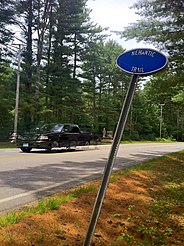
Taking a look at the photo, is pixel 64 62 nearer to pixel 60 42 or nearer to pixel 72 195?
pixel 60 42

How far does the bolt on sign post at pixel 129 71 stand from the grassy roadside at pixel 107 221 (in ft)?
2.53

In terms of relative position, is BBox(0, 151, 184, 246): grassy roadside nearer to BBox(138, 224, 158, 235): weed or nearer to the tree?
BBox(138, 224, 158, 235): weed

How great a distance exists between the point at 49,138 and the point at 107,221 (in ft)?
36.4

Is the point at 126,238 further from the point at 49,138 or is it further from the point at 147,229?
the point at 49,138

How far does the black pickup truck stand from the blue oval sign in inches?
477

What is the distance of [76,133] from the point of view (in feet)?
58.2

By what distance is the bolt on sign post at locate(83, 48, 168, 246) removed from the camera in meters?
2.86

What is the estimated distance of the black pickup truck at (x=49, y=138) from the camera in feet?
48.1

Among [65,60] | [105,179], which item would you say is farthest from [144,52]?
[65,60]

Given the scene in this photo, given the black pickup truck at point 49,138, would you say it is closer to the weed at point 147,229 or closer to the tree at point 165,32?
the tree at point 165,32

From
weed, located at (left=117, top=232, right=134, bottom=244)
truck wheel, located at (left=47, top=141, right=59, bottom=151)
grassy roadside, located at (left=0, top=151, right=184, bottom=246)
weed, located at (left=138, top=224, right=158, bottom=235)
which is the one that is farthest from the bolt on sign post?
truck wheel, located at (left=47, top=141, right=59, bottom=151)

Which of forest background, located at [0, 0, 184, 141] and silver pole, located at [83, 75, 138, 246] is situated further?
forest background, located at [0, 0, 184, 141]

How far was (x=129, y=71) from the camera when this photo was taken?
3.08 metres

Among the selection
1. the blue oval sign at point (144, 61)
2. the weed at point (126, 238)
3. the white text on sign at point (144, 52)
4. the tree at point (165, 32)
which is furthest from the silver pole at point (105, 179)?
the tree at point (165, 32)
